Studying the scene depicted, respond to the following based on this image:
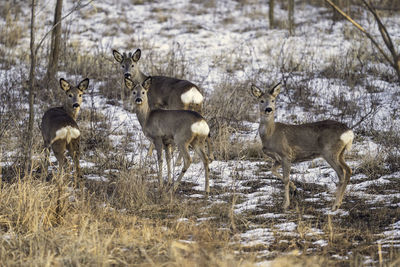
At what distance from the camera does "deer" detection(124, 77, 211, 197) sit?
8086 millimetres

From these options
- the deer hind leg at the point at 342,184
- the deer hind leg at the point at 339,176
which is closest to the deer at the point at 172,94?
the deer hind leg at the point at 339,176

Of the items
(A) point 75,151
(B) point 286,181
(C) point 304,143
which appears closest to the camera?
(B) point 286,181

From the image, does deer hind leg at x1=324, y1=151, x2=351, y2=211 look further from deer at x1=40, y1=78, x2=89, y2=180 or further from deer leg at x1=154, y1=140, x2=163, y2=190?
deer at x1=40, y1=78, x2=89, y2=180

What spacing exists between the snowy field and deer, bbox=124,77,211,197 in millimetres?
296

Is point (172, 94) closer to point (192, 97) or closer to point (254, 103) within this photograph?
point (192, 97)

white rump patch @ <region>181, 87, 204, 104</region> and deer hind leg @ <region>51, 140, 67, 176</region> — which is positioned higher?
white rump patch @ <region>181, 87, 204, 104</region>

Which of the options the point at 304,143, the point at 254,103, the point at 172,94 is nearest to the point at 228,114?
the point at 254,103

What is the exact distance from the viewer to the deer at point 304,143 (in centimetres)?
737

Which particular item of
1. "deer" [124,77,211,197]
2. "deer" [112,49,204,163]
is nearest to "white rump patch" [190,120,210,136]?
"deer" [124,77,211,197]

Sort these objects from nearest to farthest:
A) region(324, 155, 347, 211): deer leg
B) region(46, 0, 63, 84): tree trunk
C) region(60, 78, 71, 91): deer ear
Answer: region(324, 155, 347, 211): deer leg, region(60, 78, 71, 91): deer ear, region(46, 0, 63, 84): tree trunk

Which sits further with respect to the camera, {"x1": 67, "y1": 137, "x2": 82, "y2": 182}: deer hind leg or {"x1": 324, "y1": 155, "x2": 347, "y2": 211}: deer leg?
{"x1": 67, "y1": 137, "x2": 82, "y2": 182}: deer hind leg

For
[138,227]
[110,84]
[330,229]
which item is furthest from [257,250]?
[110,84]

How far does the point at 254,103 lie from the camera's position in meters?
12.4

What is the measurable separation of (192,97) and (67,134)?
7.64 feet
